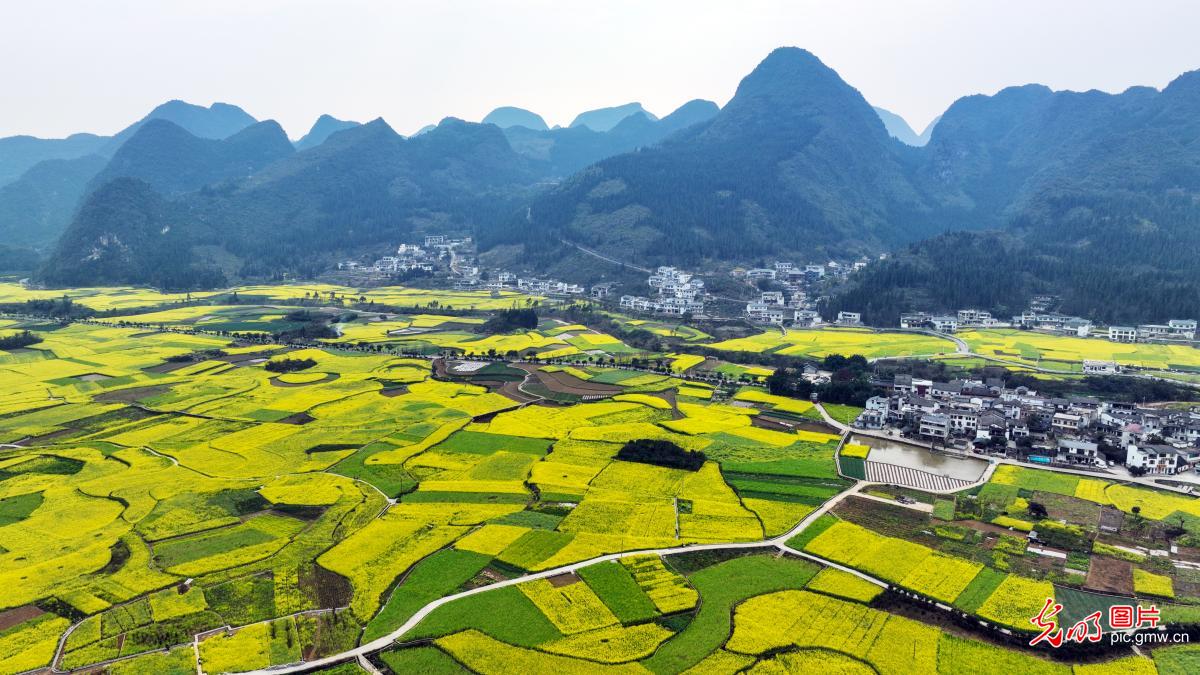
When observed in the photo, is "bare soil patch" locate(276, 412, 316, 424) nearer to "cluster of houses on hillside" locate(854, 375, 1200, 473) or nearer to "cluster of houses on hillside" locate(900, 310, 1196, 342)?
"cluster of houses on hillside" locate(854, 375, 1200, 473)

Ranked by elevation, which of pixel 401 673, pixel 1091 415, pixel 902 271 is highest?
pixel 902 271

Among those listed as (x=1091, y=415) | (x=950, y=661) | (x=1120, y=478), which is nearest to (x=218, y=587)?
(x=950, y=661)

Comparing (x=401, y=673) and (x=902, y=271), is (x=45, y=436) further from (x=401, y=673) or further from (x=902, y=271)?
(x=902, y=271)

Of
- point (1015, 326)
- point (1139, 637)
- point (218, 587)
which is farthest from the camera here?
point (1015, 326)

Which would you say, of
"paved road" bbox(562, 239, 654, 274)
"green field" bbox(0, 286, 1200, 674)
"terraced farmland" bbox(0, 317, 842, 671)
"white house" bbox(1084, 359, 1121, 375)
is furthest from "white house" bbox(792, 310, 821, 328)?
"terraced farmland" bbox(0, 317, 842, 671)

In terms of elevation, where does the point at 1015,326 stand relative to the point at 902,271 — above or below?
below

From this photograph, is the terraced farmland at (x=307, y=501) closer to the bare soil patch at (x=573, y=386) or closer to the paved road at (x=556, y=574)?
the paved road at (x=556, y=574)

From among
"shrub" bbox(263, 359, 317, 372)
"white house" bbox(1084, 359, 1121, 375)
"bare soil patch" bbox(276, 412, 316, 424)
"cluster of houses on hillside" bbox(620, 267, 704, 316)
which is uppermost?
"cluster of houses on hillside" bbox(620, 267, 704, 316)
